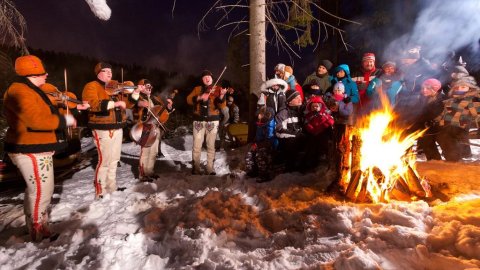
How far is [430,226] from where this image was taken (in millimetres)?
3365

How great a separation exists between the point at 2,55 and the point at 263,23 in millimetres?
6766

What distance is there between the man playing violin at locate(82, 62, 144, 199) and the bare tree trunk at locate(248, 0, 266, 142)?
4248 mm

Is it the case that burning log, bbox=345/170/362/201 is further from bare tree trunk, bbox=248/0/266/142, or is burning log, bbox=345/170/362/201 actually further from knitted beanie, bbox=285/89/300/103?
bare tree trunk, bbox=248/0/266/142

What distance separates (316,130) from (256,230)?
3.03 metres

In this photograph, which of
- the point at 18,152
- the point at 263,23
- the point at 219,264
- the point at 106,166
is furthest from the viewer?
the point at 263,23

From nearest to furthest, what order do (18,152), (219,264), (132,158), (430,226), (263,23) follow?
(219,264) < (430,226) < (18,152) < (263,23) < (132,158)

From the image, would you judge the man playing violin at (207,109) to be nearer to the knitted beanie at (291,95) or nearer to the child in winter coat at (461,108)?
the knitted beanie at (291,95)

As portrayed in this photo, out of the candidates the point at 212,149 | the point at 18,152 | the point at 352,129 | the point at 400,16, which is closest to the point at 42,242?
the point at 18,152

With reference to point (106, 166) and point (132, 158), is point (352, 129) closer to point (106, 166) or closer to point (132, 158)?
point (106, 166)

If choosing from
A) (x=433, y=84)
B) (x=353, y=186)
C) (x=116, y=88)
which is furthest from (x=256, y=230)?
(x=433, y=84)

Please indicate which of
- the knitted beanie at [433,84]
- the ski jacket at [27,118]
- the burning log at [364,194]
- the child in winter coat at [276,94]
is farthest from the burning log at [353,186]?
the ski jacket at [27,118]

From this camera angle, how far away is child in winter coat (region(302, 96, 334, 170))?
6137 mm

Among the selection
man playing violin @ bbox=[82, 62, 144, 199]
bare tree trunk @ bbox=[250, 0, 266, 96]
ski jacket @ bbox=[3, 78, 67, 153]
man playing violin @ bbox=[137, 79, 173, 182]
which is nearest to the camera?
ski jacket @ bbox=[3, 78, 67, 153]

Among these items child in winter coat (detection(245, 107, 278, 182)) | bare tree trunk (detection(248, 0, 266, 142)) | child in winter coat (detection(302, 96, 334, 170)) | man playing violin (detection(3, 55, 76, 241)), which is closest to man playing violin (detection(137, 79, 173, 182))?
child in winter coat (detection(245, 107, 278, 182))
